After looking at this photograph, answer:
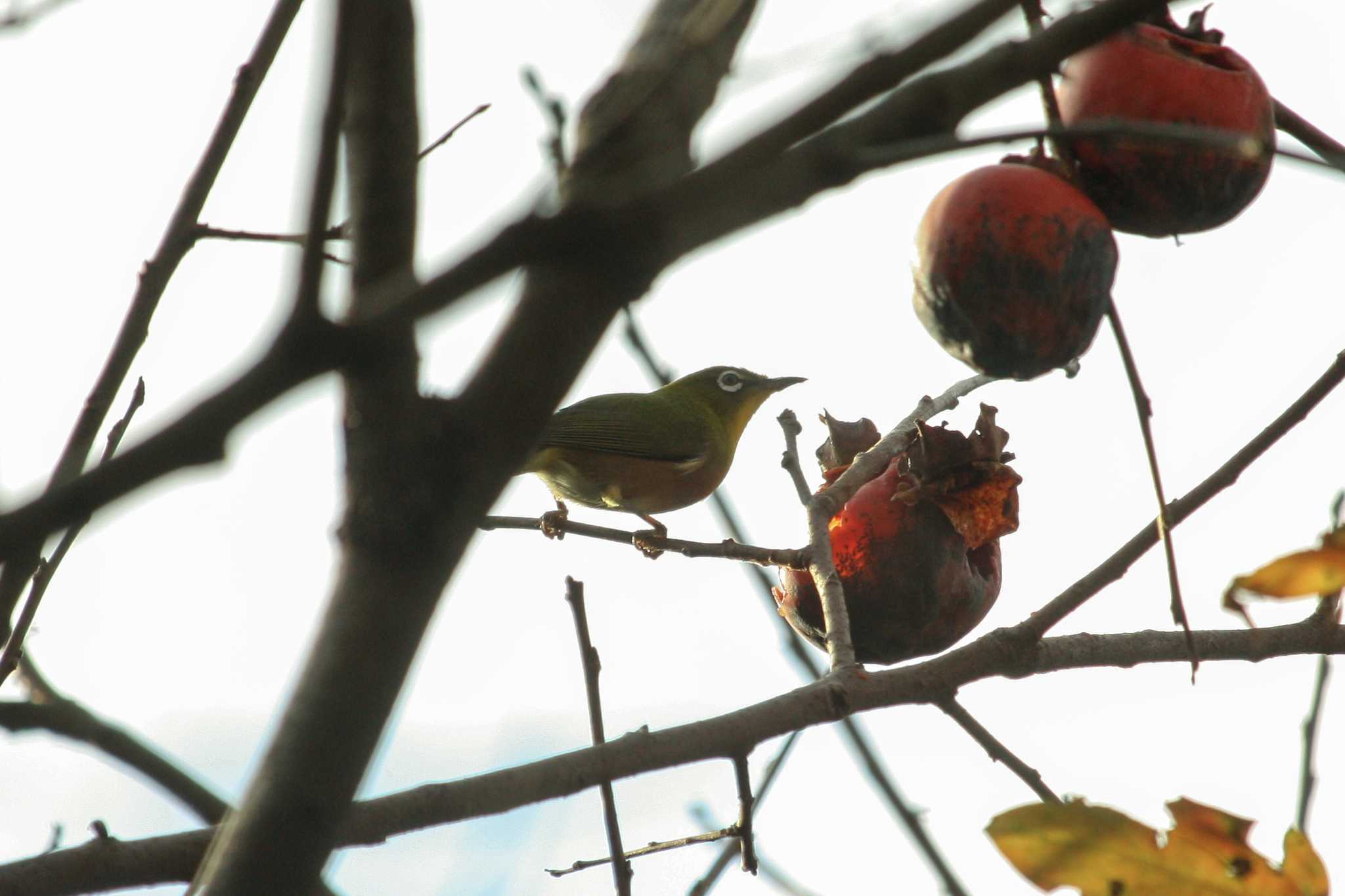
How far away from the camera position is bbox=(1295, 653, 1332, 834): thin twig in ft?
8.59

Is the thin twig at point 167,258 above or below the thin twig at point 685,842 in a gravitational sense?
above

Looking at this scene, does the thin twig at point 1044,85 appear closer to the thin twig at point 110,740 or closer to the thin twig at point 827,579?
the thin twig at point 827,579

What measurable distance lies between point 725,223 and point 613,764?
1.25 meters

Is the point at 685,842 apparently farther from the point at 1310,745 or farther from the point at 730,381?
the point at 730,381

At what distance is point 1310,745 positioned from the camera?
9.35 feet

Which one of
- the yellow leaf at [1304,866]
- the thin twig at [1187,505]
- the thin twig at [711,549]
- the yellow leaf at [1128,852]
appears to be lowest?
the yellow leaf at [1304,866]

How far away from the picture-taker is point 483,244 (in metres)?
1.21

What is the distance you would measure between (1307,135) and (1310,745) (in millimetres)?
1308

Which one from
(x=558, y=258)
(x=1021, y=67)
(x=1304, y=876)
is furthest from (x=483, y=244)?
(x=1304, y=876)

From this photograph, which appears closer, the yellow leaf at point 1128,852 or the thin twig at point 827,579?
the yellow leaf at point 1128,852

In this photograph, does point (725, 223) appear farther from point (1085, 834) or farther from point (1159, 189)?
point (1159, 189)

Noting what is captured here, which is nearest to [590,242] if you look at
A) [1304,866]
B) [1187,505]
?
[1304,866]

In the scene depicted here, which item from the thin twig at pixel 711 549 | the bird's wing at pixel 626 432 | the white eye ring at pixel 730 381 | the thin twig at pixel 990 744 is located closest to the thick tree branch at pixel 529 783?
the thin twig at pixel 990 744

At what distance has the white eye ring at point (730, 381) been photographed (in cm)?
995
